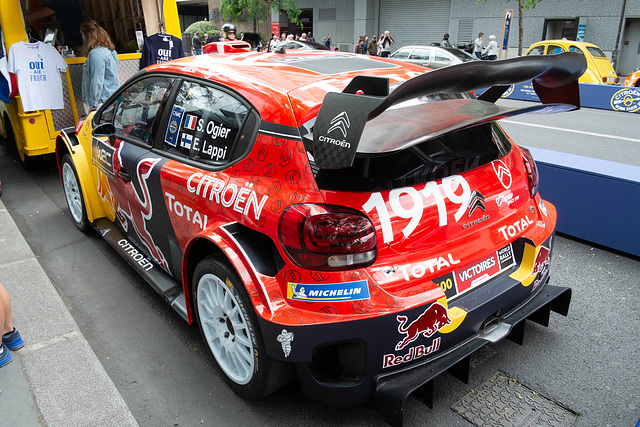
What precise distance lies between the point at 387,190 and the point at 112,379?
6.65 feet

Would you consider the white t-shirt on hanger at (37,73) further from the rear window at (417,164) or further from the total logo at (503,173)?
the total logo at (503,173)

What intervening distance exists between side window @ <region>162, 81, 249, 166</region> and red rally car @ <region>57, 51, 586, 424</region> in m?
0.01

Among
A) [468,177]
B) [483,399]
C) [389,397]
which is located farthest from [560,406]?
[468,177]

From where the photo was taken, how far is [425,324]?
227 cm

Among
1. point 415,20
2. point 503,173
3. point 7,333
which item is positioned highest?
point 415,20

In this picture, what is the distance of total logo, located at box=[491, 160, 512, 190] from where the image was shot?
271 centimetres

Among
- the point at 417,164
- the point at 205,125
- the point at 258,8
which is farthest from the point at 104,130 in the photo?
the point at 258,8

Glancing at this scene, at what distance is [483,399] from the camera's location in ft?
8.94

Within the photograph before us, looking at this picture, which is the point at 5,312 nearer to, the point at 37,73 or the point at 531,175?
the point at 531,175

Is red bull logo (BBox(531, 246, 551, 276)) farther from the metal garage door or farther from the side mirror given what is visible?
the metal garage door

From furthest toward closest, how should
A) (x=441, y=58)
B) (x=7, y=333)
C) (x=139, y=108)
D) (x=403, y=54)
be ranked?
1. (x=403, y=54)
2. (x=441, y=58)
3. (x=139, y=108)
4. (x=7, y=333)

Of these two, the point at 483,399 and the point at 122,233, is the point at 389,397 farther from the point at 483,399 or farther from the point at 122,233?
the point at 122,233

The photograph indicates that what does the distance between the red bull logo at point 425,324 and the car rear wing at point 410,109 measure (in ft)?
2.58

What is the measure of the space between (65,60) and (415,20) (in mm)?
27374
